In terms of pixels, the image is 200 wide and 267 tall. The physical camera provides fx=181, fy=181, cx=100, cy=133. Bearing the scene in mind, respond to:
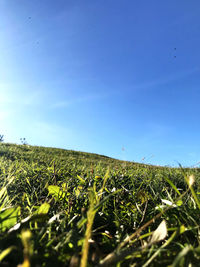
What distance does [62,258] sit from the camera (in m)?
0.71

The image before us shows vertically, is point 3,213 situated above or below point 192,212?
below

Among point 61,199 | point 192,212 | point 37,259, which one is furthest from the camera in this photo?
point 61,199

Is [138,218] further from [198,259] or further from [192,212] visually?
[198,259]

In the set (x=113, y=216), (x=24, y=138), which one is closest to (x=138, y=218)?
(x=113, y=216)

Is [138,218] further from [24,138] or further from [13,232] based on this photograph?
[24,138]

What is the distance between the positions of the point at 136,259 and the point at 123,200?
893mm

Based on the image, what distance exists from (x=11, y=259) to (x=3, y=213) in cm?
34

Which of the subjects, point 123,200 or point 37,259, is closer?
point 37,259

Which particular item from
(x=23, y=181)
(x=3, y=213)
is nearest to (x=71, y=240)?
(x=3, y=213)

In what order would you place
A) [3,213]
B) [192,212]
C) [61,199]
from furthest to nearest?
[61,199] < [192,212] < [3,213]

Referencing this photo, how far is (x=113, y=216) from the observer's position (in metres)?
1.45

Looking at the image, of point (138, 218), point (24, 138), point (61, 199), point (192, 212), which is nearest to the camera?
point (192, 212)

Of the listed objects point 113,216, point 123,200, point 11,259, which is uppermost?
point 123,200

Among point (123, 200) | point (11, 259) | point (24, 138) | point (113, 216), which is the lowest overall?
point (11, 259)
